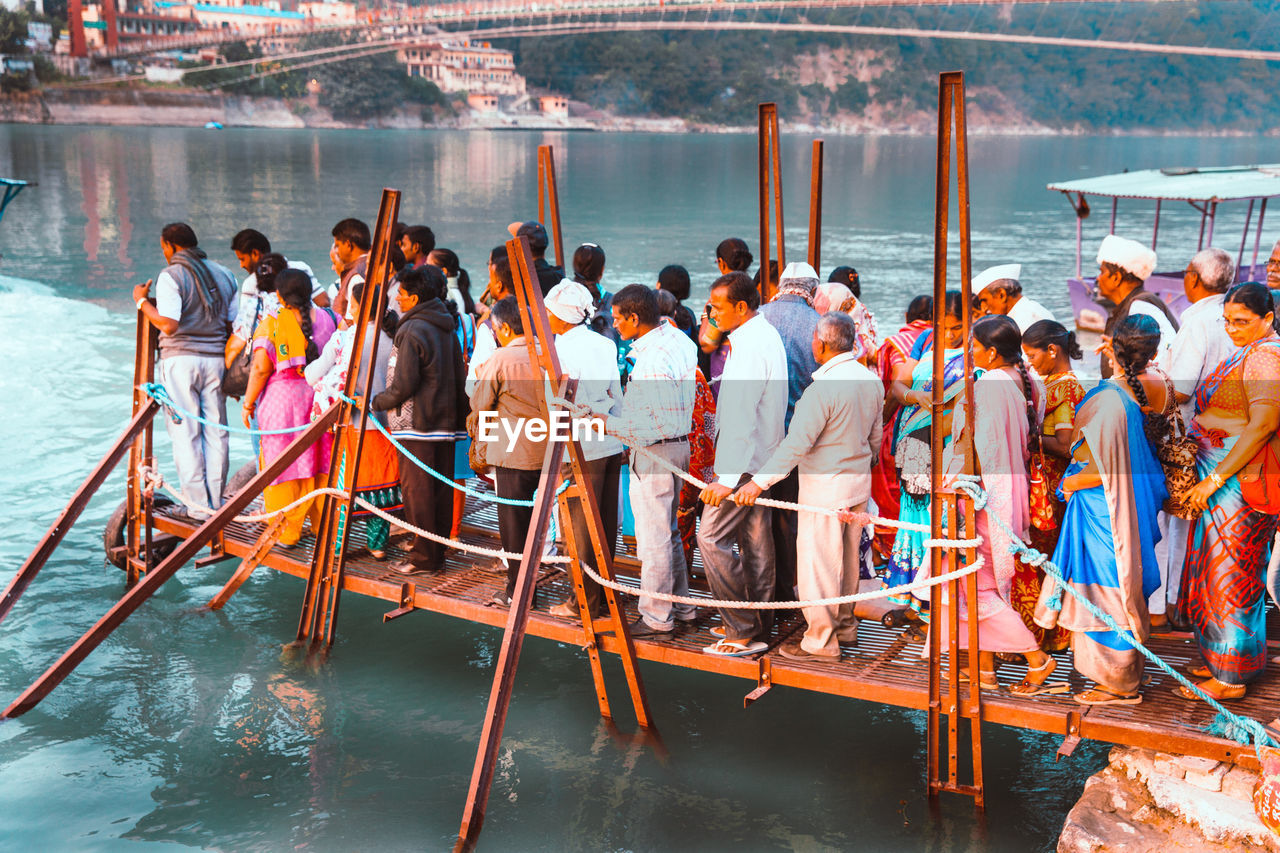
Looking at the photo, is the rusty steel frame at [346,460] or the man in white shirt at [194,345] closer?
the rusty steel frame at [346,460]

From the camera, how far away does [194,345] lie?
7398 mm

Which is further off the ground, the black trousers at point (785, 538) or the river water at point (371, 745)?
the black trousers at point (785, 538)

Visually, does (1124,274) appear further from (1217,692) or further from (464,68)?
(464,68)

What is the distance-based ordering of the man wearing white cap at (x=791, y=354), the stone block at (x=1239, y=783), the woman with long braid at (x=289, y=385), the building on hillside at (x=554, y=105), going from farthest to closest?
the building on hillside at (x=554, y=105), the woman with long braid at (x=289, y=385), the man wearing white cap at (x=791, y=354), the stone block at (x=1239, y=783)

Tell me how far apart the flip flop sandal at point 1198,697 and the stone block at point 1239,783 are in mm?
346

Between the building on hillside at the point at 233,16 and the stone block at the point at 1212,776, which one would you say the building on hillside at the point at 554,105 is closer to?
the building on hillside at the point at 233,16

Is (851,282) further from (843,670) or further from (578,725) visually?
(578,725)

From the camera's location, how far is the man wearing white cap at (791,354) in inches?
223

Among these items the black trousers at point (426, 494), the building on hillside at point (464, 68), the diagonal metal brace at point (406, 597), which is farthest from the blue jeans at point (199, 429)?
the building on hillside at point (464, 68)

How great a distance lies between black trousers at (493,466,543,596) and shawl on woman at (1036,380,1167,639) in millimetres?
2600

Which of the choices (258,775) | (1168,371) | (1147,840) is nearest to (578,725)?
(258,775)

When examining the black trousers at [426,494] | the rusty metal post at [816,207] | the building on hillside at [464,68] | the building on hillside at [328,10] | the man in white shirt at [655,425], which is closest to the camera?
the man in white shirt at [655,425]

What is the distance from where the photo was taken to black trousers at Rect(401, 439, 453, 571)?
21.1 feet

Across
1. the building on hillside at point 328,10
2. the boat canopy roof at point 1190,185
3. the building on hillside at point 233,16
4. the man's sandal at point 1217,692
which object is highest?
the building on hillside at point 328,10
